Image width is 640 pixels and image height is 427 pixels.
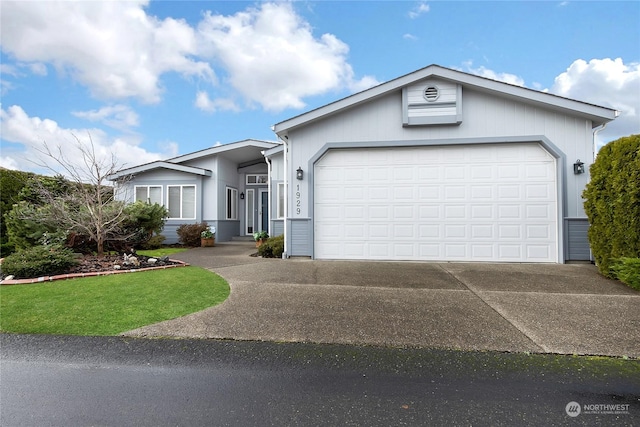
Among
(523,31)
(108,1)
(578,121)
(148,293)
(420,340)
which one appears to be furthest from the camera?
(523,31)

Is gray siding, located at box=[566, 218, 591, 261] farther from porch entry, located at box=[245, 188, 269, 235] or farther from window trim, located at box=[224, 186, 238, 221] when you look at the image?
window trim, located at box=[224, 186, 238, 221]

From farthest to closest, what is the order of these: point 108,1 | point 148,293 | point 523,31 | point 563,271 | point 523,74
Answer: point 523,74
point 523,31
point 108,1
point 563,271
point 148,293

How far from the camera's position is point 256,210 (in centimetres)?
1506

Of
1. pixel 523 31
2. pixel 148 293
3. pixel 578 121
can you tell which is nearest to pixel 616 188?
pixel 578 121

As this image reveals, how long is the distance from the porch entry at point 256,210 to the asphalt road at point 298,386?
11.8m

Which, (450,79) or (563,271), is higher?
(450,79)

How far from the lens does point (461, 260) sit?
25.6ft

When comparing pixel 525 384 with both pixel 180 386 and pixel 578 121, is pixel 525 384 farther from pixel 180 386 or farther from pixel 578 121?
pixel 578 121

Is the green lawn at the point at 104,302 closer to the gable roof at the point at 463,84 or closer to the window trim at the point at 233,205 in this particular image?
the gable roof at the point at 463,84

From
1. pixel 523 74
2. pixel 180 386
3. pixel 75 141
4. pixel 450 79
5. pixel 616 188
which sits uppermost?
pixel 523 74

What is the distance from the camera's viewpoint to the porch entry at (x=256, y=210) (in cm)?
1488

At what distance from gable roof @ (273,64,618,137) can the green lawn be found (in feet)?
15.9

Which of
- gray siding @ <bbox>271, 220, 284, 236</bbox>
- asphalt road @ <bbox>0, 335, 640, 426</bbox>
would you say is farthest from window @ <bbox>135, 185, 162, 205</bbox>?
asphalt road @ <bbox>0, 335, 640, 426</bbox>

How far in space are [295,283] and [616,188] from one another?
6239 millimetres
